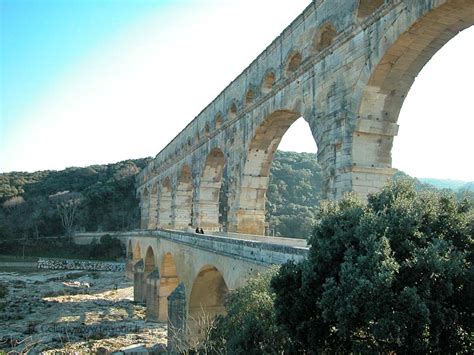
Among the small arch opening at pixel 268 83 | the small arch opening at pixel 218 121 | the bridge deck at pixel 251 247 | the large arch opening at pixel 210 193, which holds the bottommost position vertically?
the bridge deck at pixel 251 247

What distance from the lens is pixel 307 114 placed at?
464 inches

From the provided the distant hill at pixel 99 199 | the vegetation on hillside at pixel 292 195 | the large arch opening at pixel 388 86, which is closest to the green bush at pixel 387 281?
the large arch opening at pixel 388 86

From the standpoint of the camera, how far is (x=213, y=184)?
71.8 ft

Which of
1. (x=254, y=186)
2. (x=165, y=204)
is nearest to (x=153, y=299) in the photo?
(x=254, y=186)

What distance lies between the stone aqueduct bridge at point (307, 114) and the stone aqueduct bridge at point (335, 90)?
3 cm

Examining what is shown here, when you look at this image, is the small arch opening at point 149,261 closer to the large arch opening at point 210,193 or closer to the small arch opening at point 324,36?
the large arch opening at point 210,193

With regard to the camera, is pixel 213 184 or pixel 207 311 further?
pixel 213 184

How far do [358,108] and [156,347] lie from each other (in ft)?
38.1

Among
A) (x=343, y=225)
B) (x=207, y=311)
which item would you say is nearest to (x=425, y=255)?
(x=343, y=225)

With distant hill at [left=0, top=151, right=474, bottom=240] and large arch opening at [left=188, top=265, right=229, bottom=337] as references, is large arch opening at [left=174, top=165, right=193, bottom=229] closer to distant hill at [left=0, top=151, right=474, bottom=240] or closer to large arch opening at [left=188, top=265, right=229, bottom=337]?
large arch opening at [left=188, top=265, right=229, bottom=337]

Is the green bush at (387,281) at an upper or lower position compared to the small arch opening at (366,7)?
lower

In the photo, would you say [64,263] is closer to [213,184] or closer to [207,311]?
[213,184]

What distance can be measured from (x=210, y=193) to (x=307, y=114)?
1072cm

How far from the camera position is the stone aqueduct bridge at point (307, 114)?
848cm
